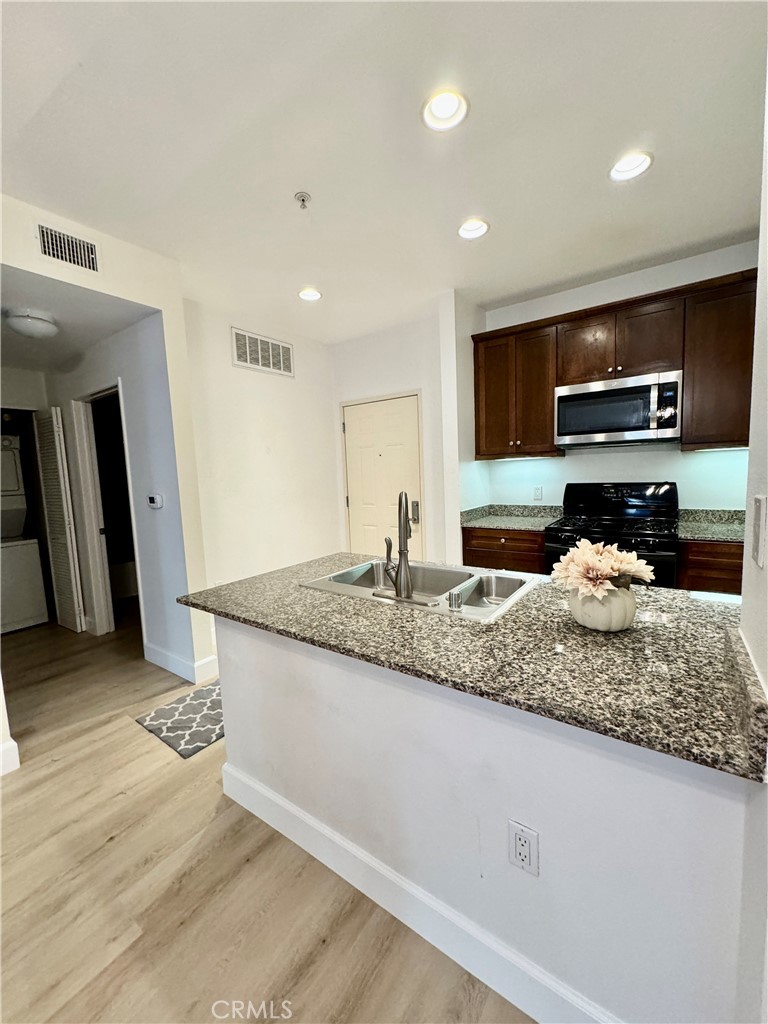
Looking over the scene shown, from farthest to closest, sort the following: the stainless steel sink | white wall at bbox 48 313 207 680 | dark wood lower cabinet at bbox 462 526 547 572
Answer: dark wood lower cabinet at bbox 462 526 547 572 → white wall at bbox 48 313 207 680 → the stainless steel sink

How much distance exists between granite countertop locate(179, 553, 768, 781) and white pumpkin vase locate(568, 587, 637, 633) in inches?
1.2

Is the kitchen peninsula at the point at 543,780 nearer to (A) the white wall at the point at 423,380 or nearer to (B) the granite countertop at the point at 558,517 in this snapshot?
(B) the granite countertop at the point at 558,517

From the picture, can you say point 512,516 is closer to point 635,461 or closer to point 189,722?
point 635,461

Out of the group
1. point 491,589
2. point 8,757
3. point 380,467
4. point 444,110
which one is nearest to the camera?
point 444,110

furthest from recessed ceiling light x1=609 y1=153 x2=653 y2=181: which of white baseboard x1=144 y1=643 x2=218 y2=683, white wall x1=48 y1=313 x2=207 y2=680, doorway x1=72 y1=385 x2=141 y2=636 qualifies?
white baseboard x1=144 y1=643 x2=218 y2=683

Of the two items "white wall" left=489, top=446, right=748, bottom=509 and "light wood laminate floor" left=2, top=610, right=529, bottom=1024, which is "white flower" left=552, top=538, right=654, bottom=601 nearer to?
"light wood laminate floor" left=2, top=610, right=529, bottom=1024

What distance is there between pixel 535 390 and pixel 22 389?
450 cm

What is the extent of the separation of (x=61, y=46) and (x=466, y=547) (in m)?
3.26

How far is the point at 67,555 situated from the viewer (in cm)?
377

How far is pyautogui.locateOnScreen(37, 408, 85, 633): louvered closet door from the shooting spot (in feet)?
11.9

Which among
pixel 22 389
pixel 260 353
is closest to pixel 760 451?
pixel 260 353

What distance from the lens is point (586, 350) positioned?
121 inches

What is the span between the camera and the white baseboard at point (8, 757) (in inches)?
80.0

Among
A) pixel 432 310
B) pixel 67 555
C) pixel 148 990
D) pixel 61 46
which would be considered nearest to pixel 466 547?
pixel 432 310
